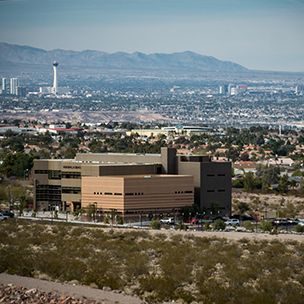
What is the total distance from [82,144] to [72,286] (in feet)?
322

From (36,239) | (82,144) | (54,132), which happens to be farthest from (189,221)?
(54,132)

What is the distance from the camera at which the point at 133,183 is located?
166ft

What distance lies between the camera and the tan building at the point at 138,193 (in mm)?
50531

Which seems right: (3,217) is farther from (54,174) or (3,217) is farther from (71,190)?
(54,174)

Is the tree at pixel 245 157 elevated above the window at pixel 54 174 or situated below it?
below

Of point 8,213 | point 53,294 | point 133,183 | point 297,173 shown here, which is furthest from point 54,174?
point 297,173

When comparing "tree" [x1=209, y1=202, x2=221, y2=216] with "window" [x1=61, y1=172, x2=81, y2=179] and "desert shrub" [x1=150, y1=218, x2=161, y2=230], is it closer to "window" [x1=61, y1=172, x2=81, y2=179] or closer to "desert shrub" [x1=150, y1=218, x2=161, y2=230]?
"desert shrub" [x1=150, y1=218, x2=161, y2=230]

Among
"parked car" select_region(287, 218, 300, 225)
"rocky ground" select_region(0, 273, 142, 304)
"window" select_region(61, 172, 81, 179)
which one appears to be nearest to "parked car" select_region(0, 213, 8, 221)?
"window" select_region(61, 172, 81, 179)

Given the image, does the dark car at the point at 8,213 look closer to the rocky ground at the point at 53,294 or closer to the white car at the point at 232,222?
the white car at the point at 232,222

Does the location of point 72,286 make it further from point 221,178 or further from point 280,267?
point 221,178

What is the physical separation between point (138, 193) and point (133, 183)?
3.04 feet

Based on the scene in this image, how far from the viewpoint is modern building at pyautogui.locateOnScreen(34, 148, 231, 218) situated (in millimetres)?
50875

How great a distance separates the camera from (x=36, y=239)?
123 feet

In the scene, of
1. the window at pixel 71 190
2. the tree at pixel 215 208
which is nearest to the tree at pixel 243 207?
the tree at pixel 215 208
